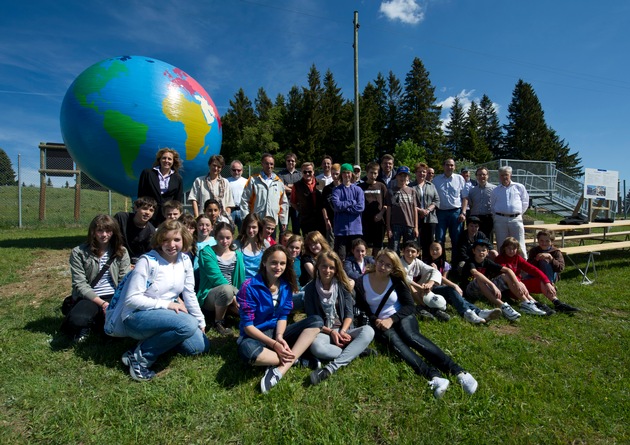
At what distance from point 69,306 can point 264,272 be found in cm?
219

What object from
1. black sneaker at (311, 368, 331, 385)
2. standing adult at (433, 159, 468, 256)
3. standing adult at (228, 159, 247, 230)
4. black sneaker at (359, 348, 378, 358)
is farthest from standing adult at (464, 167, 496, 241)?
black sneaker at (311, 368, 331, 385)

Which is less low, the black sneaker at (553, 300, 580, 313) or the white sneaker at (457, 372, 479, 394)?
the black sneaker at (553, 300, 580, 313)

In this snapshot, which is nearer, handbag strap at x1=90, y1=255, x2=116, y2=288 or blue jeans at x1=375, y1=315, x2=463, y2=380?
blue jeans at x1=375, y1=315, x2=463, y2=380

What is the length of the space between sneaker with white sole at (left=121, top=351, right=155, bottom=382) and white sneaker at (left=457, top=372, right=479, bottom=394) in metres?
2.59

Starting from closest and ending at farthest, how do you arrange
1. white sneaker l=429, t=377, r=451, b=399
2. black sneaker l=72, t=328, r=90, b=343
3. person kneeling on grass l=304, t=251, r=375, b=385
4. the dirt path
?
1. white sneaker l=429, t=377, r=451, b=399
2. person kneeling on grass l=304, t=251, r=375, b=385
3. black sneaker l=72, t=328, r=90, b=343
4. the dirt path

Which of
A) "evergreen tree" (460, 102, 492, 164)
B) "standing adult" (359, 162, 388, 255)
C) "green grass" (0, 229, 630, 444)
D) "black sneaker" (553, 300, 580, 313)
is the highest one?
"evergreen tree" (460, 102, 492, 164)

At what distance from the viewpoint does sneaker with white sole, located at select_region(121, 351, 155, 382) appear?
10.00ft

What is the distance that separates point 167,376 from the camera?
3.12 metres

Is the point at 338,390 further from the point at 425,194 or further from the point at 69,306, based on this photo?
the point at 425,194

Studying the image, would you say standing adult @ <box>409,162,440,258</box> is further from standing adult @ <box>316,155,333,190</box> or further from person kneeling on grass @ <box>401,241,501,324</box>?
standing adult @ <box>316,155,333,190</box>

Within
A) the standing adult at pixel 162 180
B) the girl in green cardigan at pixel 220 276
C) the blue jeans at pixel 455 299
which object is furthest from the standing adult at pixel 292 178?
the blue jeans at pixel 455 299

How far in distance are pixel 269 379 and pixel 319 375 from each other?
416mm

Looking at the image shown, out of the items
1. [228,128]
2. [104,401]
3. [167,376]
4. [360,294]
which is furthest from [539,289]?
[228,128]

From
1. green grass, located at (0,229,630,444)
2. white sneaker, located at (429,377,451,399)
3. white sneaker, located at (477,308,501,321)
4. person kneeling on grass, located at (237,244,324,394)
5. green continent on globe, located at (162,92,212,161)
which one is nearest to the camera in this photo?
green grass, located at (0,229,630,444)
